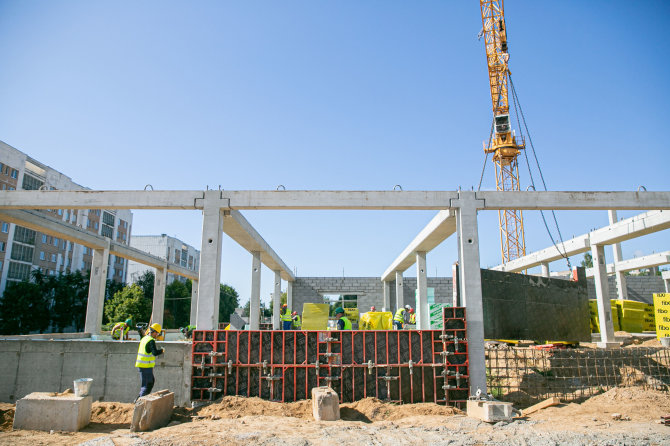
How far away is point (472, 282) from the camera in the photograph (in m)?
10.3

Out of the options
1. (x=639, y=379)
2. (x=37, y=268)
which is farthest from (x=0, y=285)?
(x=639, y=379)

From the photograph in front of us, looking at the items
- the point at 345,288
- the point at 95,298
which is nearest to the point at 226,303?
the point at 345,288

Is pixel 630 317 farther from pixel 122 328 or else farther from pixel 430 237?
pixel 122 328

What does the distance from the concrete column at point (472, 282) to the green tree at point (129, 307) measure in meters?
37.2

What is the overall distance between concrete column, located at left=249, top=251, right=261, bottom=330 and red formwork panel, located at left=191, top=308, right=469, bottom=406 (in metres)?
7.55

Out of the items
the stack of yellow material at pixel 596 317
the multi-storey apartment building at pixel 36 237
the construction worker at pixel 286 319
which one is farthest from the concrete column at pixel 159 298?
the stack of yellow material at pixel 596 317

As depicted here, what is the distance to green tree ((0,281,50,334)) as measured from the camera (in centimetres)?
3606

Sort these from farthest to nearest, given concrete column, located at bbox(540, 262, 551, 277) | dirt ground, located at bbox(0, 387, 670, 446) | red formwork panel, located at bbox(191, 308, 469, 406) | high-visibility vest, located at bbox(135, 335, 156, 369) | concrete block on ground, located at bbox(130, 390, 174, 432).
Answer: concrete column, located at bbox(540, 262, 551, 277), red formwork panel, located at bbox(191, 308, 469, 406), high-visibility vest, located at bbox(135, 335, 156, 369), concrete block on ground, located at bbox(130, 390, 174, 432), dirt ground, located at bbox(0, 387, 670, 446)

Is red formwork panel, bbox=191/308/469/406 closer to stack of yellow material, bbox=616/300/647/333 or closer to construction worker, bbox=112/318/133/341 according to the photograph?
construction worker, bbox=112/318/133/341

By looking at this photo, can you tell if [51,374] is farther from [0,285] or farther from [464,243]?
[0,285]

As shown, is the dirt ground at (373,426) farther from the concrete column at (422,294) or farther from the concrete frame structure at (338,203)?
the concrete column at (422,294)

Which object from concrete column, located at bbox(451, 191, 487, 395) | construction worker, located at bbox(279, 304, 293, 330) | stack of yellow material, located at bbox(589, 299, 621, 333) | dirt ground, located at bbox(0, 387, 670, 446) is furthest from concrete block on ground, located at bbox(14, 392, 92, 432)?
stack of yellow material, located at bbox(589, 299, 621, 333)

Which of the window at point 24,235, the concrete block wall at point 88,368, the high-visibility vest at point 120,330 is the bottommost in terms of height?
the concrete block wall at point 88,368

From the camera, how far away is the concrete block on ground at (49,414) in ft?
25.7
